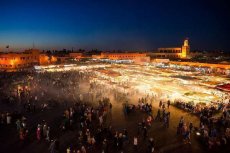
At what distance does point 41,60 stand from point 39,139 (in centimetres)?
5845

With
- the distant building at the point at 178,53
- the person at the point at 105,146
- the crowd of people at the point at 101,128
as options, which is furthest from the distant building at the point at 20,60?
the person at the point at 105,146

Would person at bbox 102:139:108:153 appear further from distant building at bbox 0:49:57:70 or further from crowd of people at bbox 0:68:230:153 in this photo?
distant building at bbox 0:49:57:70

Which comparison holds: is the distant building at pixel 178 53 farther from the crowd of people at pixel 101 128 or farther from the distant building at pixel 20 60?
the crowd of people at pixel 101 128

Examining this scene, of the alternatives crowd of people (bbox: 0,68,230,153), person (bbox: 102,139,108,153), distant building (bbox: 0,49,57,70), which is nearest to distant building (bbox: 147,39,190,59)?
distant building (bbox: 0,49,57,70)

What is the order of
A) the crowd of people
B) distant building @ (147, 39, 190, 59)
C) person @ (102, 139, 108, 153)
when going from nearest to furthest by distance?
1. person @ (102, 139, 108, 153)
2. the crowd of people
3. distant building @ (147, 39, 190, 59)

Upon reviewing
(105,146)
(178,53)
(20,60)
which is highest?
(178,53)

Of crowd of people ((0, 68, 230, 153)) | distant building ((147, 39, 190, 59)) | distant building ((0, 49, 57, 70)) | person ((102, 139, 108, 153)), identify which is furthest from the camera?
distant building ((147, 39, 190, 59))

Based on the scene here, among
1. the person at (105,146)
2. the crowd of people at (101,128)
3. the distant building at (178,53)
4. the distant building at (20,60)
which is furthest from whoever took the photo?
the distant building at (178,53)

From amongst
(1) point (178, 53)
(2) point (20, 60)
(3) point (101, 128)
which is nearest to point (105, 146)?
(3) point (101, 128)

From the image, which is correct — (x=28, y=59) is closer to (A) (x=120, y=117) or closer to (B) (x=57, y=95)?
(B) (x=57, y=95)

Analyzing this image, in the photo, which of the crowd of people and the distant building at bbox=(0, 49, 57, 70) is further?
the distant building at bbox=(0, 49, 57, 70)

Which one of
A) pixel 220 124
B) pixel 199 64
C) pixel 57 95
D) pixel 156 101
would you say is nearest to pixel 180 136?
pixel 220 124

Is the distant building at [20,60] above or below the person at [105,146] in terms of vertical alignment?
above

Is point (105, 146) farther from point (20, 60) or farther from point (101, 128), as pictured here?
point (20, 60)
